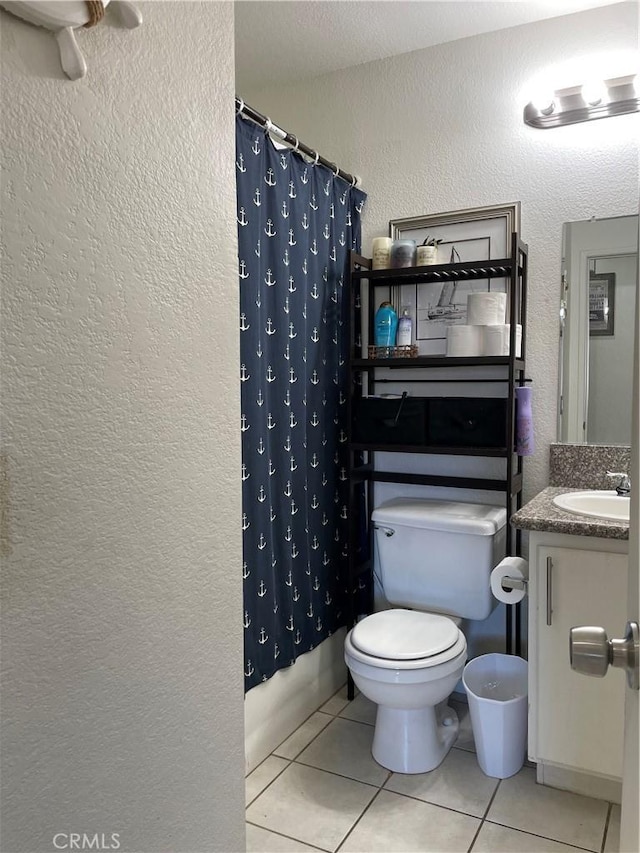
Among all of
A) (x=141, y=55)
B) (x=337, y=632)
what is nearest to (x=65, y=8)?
(x=141, y=55)

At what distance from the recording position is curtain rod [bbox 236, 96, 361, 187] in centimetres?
187

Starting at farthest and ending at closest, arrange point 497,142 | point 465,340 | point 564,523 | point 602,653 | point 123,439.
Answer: point 497,142 < point 465,340 < point 564,523 < point 123,439 < point 602,653

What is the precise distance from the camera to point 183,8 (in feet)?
3.62

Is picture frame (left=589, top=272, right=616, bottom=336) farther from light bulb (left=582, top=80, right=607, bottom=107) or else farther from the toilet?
the toilet

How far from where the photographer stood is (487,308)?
2227 mm

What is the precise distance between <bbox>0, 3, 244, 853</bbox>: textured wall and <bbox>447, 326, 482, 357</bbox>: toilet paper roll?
4.06ft

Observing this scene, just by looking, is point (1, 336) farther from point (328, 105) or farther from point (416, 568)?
point (328, 105)

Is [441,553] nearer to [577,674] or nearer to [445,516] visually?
[445,516]

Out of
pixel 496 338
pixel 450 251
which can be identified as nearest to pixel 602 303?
pixel 496 338

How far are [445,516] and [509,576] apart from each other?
320 millimetres

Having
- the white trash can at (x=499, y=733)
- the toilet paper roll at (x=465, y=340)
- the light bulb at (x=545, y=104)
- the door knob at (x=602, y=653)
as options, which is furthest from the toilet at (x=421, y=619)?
the light bulb at (x=545, y=104)

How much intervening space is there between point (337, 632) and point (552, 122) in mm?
2102

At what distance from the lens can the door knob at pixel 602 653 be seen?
0.77m

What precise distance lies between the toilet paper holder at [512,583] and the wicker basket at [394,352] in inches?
34.5
